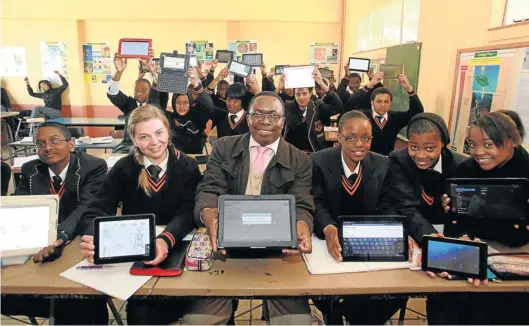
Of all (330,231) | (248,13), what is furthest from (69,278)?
(248,13)

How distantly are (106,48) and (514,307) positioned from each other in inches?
342

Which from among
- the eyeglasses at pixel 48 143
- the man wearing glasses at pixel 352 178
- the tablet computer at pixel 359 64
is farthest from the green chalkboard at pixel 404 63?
the eyeglasses at pixel 48 143

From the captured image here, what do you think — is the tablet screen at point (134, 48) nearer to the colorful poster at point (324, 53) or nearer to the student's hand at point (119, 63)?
the student's hand at point (119, 63)

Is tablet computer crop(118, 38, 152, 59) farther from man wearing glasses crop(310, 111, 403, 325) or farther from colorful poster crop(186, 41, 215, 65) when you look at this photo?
colorful poster crop(186, 41, 215, 65)

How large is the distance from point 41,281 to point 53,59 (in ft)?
27.2

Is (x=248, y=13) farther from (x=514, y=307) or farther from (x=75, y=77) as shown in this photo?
(x=514, y=307)

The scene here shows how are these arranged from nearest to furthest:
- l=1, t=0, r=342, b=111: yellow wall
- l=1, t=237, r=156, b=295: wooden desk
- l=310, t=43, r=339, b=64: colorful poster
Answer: l=1, t=237, r=156, b=295: wooden desk, l=1, t=0, r=342, b=111: yellow wall, l=310, t=43, r=339, b=64: colorful poster

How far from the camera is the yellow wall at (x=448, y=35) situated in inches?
117

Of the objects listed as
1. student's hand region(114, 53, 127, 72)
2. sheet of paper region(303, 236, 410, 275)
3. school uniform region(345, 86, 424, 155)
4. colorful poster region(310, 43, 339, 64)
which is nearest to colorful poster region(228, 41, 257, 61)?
colorful poster region(310, 43, 339, 64)

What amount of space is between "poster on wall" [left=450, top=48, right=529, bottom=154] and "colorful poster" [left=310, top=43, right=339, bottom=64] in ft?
17.1

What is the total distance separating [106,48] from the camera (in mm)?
8211

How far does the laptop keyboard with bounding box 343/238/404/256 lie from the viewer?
157 centimetres

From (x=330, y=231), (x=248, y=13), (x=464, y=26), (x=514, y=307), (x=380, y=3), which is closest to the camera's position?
(x=514, y=307)

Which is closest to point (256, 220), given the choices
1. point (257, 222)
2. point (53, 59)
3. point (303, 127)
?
point (257, 222)
